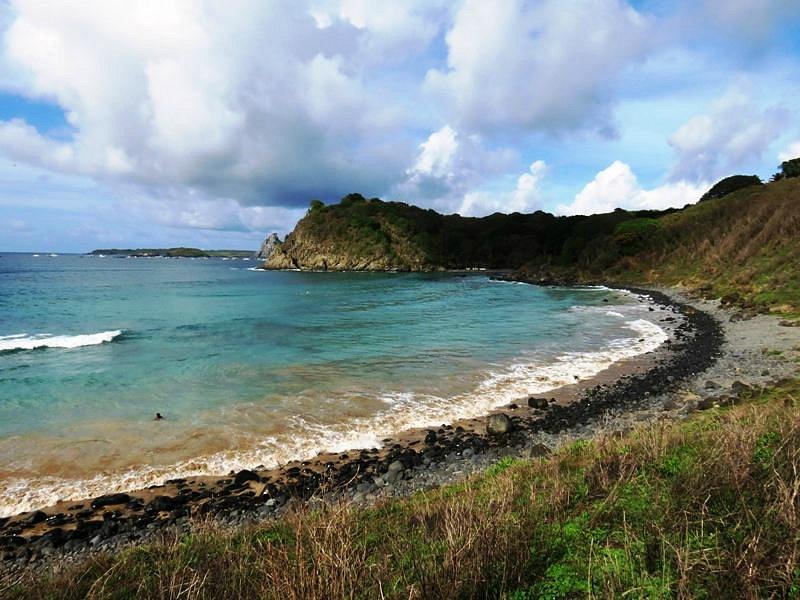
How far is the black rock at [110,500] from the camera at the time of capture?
9.72 m

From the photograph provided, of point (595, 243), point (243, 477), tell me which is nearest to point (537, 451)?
point (243, 477)

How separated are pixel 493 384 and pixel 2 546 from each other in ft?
50.5

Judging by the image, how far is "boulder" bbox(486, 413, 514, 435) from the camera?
13.0 m

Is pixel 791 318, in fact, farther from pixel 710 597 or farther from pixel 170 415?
pixel 170 415

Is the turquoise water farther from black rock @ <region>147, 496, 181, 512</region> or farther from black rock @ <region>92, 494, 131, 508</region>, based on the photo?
black rock @ <region>147, 496, 181, 512</region>

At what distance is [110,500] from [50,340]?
24.3 metres

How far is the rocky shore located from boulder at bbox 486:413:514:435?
3 centimetres

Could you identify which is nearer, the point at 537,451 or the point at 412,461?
the point at 537,451

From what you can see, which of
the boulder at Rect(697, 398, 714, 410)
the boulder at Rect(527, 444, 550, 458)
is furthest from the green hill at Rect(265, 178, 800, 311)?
the boulder at Rect(527, 444, 550, 458)

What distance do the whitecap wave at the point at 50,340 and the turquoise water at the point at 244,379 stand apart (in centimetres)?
16

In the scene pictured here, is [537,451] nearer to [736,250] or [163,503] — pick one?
[163,503]

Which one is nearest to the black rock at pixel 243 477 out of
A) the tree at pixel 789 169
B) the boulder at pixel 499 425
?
the boulder at pixel 499 425

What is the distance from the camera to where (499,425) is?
1307 centimetres

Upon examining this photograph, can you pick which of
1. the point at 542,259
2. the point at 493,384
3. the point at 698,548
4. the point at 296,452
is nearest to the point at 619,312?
the point at 493,384
